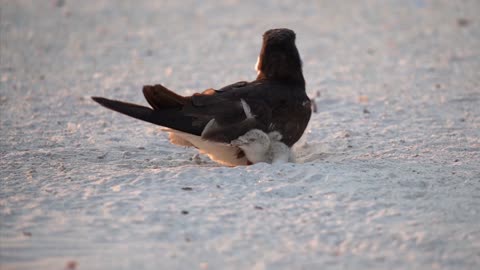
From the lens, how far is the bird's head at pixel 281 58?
575 centimetres

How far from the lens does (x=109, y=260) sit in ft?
12.6

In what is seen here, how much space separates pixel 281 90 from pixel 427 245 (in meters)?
1.95

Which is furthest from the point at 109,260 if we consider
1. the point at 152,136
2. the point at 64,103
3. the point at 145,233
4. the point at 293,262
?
the point at 64,103

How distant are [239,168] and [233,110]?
1.38 feet

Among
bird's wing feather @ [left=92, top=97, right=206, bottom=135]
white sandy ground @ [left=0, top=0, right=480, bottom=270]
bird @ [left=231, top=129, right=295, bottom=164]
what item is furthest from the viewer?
bird @ [left=231, top=129, right=295, bottom=164]

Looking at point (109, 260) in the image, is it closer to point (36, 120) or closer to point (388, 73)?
point (36, 120)

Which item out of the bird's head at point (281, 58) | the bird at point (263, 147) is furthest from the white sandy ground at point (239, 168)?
the bird's head at point (281, 58)

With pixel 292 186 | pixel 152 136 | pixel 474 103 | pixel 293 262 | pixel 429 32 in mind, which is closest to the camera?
pixel 293 262

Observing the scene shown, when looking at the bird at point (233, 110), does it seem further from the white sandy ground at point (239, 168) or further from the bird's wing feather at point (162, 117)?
the white sandy ground at point (239, 168)

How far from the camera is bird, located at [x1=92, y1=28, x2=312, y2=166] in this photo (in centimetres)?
525

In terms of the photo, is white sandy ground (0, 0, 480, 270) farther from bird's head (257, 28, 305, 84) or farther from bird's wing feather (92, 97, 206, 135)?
bird's head (257, 28, 305, 84)

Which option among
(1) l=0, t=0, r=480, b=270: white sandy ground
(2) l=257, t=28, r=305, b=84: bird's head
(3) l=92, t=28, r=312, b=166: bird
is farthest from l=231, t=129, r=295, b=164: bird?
(2) l=257, t=28, r=305, b=84: bird's head

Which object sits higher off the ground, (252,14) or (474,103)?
(252,14)

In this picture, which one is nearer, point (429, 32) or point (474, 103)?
point (474, 103)
